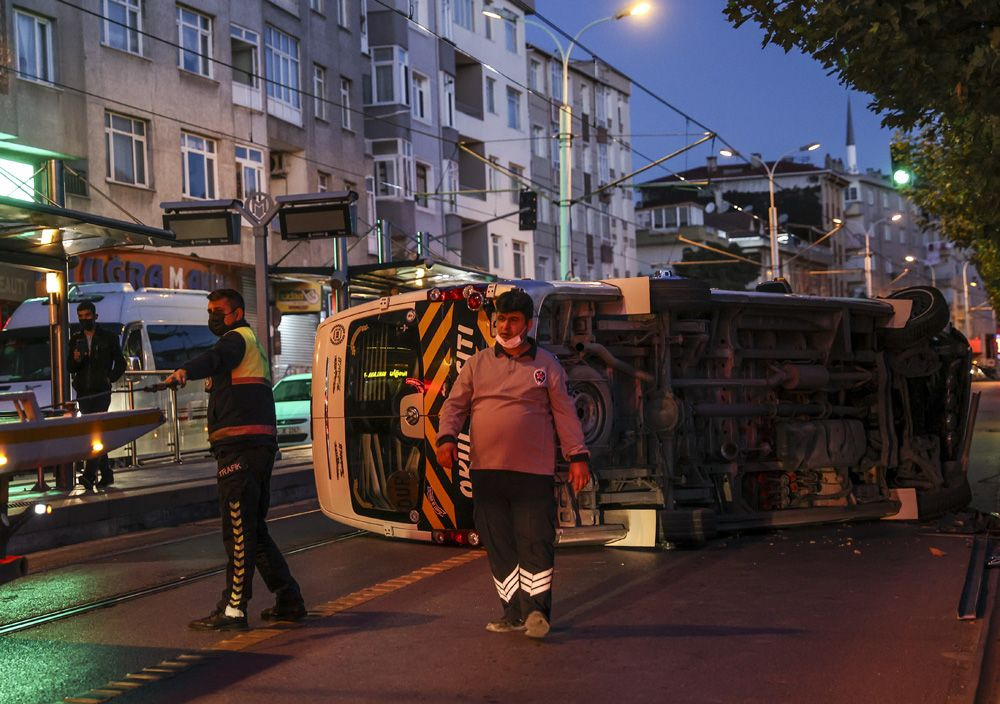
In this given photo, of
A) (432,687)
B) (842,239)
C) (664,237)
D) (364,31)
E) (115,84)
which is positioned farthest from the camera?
(842,239)

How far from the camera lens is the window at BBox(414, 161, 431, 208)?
146ft

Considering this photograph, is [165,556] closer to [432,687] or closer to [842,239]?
[432,687]

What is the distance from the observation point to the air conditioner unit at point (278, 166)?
120 ft

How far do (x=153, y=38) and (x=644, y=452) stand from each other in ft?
70.0

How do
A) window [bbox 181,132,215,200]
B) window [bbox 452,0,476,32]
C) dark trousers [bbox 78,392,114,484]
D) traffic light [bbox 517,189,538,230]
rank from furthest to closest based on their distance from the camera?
window [bbox 452,0,476,32] → traffic light [bbox 517,189,538,230] → window [bbox 181,132,215,200] → dark trousers [bbox 78,392,114,484]

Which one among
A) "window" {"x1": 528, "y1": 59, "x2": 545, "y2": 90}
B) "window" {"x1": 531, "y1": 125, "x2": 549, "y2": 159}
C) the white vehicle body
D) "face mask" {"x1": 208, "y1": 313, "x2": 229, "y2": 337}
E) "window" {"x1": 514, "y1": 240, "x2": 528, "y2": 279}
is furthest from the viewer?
"window" {"x1": 528, "y1": 59, "x2": 545, "y2": 90}

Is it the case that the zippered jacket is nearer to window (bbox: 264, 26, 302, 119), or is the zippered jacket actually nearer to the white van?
the white van

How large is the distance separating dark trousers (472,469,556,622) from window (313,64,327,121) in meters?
31.5

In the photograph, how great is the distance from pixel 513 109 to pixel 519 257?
5602 millimetres

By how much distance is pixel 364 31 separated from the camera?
41750mm

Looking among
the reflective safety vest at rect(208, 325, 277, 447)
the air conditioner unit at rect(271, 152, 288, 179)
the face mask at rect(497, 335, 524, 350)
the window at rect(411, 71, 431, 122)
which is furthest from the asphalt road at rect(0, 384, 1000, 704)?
the window at rect(411, 71, 431, 122)

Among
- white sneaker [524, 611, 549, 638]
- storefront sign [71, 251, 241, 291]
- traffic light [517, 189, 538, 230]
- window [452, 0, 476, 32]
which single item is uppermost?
window [452, 0, 476, 32]

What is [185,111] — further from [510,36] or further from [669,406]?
[510,36]

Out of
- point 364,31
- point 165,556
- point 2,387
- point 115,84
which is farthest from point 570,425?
point 364,31
